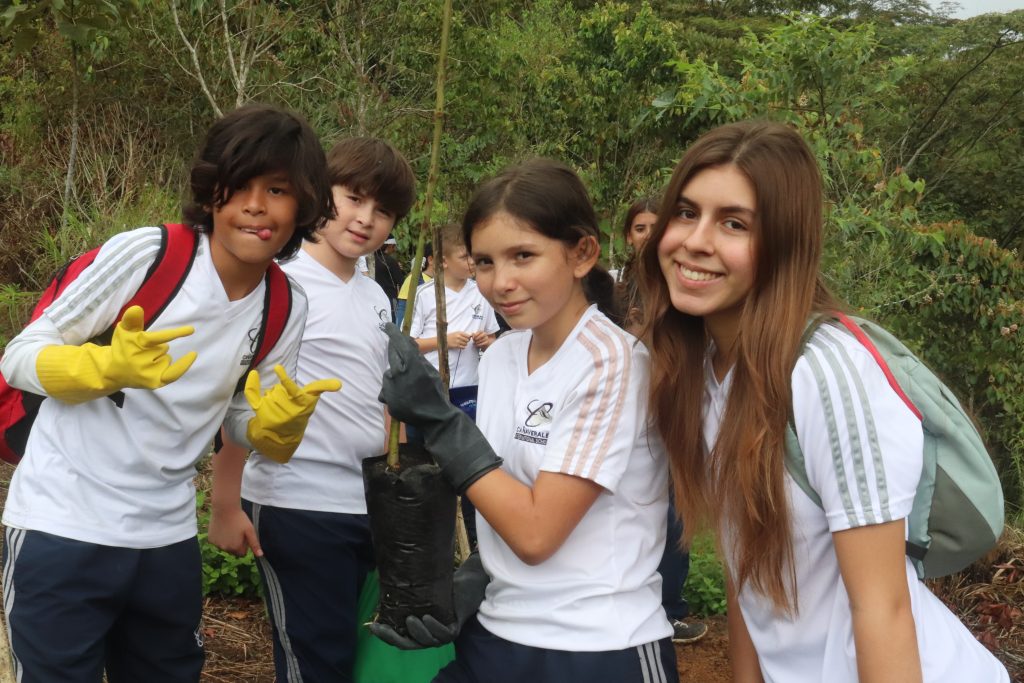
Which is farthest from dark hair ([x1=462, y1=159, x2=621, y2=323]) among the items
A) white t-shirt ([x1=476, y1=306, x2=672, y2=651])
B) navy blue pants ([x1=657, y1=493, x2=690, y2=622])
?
navy blue pants ([x1=657, y1=493, x2=690, y2=622])

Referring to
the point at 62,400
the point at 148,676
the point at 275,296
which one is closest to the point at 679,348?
the point at 275,296

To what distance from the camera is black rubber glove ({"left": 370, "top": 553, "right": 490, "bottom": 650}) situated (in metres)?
1.73

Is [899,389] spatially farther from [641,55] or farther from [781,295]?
[641,55]

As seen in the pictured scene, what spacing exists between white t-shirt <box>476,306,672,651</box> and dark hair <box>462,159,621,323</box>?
0.19m

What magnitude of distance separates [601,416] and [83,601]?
1055 millimetres

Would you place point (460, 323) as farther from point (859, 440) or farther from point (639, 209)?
point (859, 440)

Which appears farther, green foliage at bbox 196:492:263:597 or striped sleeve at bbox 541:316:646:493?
green foliage at bbox 196:492:263:597

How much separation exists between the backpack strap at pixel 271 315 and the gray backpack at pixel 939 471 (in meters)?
1.18

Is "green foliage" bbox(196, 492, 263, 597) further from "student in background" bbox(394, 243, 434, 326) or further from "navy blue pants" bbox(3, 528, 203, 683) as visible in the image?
"navy blue pants" bbox(3, 528, 203, 683)

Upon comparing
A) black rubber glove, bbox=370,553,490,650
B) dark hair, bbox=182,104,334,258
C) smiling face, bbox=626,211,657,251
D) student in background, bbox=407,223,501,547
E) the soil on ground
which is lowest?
the soil on ground

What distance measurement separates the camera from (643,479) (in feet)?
5.78

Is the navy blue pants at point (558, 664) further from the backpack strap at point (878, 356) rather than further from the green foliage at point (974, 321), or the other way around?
the green foliage at point (974, 321)

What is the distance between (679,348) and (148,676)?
4.32ft

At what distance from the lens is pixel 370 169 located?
9.29 feet
